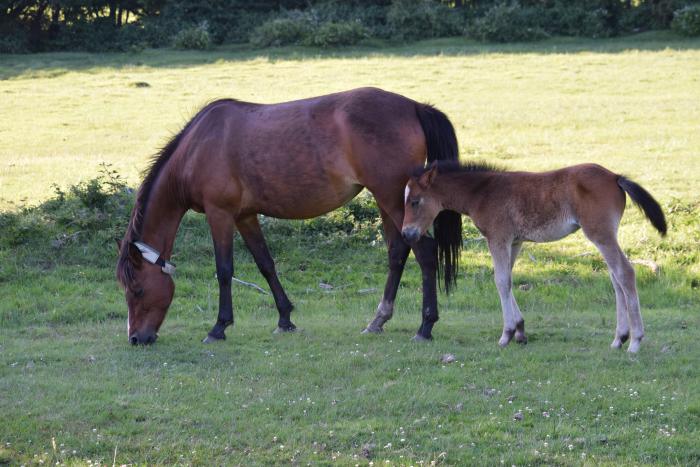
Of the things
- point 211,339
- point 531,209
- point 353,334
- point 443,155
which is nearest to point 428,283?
point 353,334

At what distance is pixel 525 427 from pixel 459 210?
279 centimetres

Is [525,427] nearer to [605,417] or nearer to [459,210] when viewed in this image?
[605,417]

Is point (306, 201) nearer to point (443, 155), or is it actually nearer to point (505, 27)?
point (443, 155)

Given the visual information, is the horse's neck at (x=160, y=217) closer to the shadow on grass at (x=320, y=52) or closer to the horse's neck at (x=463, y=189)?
the horse's neck at (x=463, y=189)

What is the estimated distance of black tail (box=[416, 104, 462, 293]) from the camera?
9078 mm

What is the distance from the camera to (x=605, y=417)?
6.50 m

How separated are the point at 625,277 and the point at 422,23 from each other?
27866 millimetres

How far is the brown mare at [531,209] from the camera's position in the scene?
7.78 meters

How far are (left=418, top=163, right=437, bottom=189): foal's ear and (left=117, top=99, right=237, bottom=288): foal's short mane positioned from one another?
8.16 feet

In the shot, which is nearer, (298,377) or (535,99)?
(298,377)

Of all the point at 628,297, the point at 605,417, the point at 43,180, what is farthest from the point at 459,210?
the point at 43,180

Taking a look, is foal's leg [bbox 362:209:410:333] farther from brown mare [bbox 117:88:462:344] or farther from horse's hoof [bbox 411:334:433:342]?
horse's hoof [bbox 411:334:433:342]

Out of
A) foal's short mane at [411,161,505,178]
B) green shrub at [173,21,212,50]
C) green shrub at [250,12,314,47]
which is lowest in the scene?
foal's short mane at [411,161,505,178]

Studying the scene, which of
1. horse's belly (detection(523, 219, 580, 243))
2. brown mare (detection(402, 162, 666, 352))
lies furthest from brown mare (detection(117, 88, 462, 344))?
horse's belly (detection(523, 219, 580, 243))
